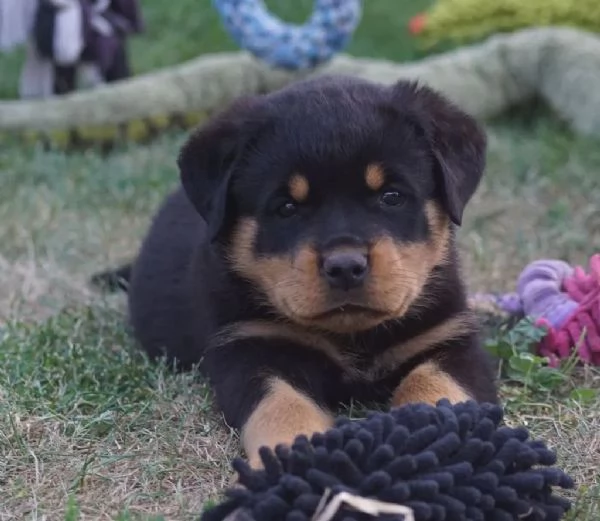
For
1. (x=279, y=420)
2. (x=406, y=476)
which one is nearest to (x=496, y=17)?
(x=279, y=420)

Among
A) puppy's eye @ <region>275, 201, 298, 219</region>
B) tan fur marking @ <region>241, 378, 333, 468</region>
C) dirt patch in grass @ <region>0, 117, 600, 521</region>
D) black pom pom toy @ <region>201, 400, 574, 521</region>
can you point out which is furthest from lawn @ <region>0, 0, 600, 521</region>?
puppy's eye @ <region>275, 201, 298, 219</region>

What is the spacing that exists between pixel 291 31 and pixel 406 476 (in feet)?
15.2

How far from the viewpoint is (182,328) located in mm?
3562

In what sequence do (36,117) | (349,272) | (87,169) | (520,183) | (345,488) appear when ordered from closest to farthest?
(345,488) → (349,272) → (520,183) → (87,169) → (36,117)

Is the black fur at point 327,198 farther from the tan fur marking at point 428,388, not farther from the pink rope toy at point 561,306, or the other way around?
the pink rope toy at point 561,306

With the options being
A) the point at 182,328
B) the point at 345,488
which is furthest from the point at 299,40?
the point at 345,488

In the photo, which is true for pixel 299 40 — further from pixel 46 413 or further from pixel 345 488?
pixel 345 488

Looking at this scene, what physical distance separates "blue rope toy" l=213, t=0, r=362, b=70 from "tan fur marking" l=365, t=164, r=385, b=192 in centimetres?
368

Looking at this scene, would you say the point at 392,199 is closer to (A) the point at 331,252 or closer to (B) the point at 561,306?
(A) the point at 331,252

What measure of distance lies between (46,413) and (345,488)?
115cm

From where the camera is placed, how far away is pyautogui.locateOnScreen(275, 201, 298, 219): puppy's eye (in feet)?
9.29

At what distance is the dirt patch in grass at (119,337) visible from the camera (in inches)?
103

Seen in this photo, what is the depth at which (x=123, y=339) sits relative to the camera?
150 inches

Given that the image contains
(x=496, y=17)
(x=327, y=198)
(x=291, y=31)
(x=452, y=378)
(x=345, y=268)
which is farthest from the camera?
(x=496, y=17)
